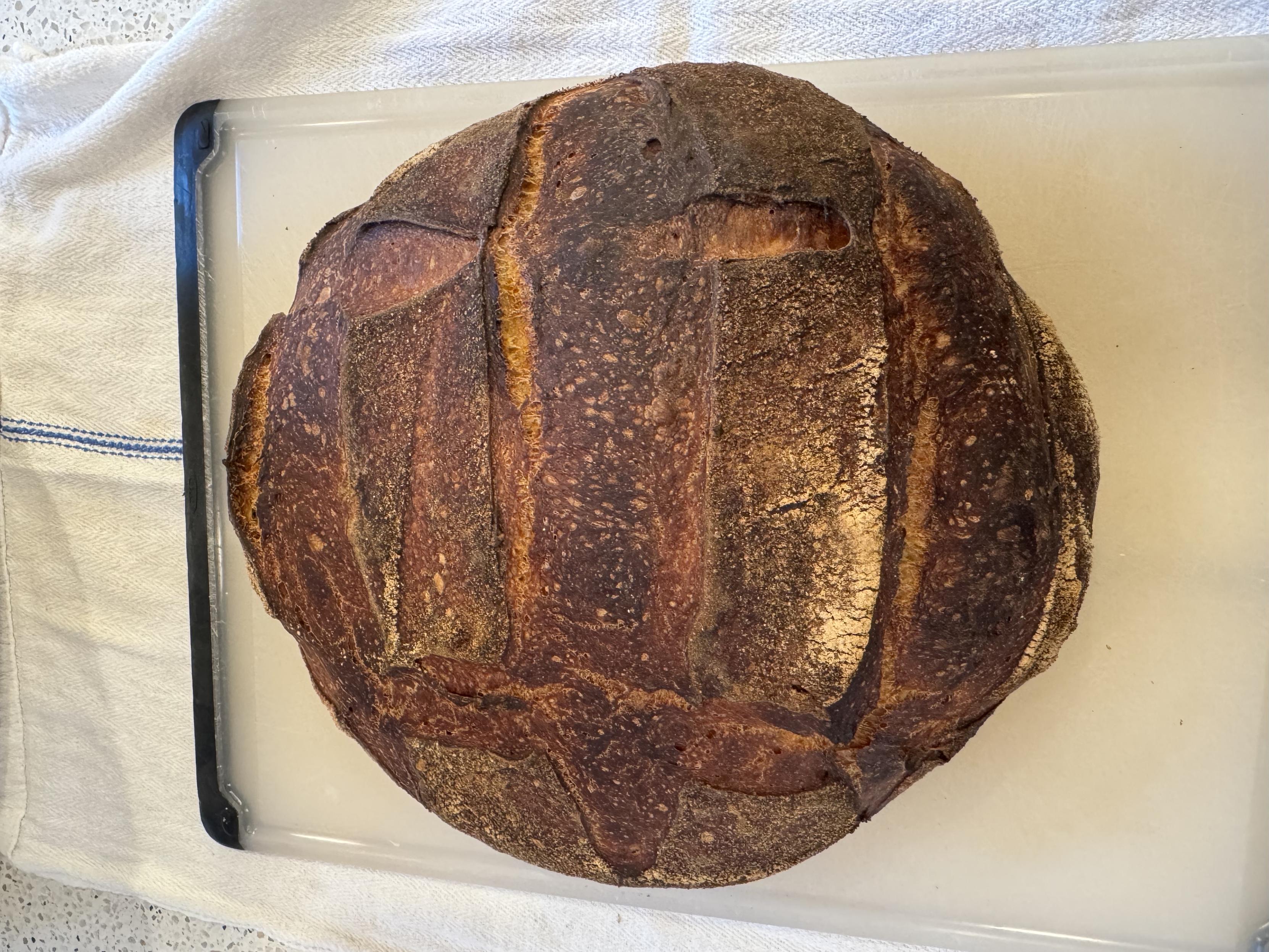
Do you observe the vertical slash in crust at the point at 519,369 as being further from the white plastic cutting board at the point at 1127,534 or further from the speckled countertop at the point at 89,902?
the speckled countertop at the point at 89,902

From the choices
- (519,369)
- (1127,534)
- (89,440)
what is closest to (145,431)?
(89,440)

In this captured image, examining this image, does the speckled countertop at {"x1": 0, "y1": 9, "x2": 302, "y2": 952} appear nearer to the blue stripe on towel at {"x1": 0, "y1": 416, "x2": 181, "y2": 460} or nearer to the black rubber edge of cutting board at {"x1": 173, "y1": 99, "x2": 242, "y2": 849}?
the black rubber edge of cutting board at {"x1": 173, "y1": 99, "x2": 242, "y2": 849}

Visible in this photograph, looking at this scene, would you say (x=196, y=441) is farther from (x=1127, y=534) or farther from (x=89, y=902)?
(x=1127, y=534)

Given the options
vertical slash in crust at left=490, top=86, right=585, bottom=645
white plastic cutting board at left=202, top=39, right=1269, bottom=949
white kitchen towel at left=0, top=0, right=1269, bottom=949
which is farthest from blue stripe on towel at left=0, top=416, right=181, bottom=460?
vertical slash in crust at left=490, top=86, right=585, bottom=645

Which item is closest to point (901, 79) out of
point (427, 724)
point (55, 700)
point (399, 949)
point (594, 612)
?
point (594, 612)

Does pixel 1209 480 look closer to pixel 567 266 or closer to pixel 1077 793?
pixel 1077 793

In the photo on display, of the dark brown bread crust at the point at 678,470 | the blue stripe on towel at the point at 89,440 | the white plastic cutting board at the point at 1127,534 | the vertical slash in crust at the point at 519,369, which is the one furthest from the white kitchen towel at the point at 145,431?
the vertical slash in crust at the point at 519,369
